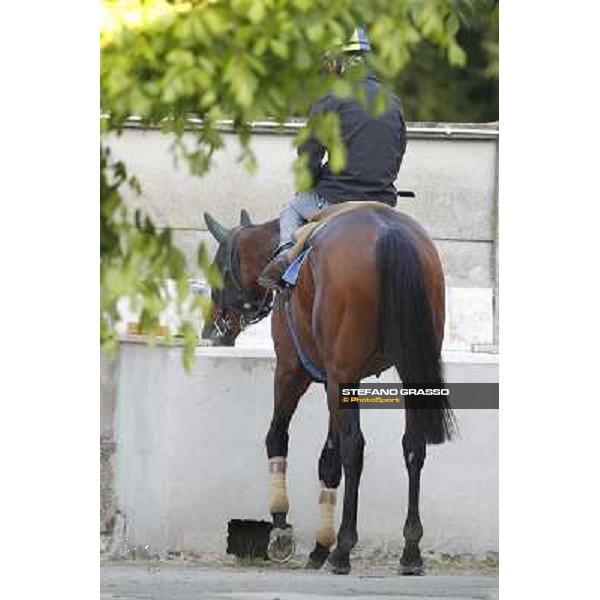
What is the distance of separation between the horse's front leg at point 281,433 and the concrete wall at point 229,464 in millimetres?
33

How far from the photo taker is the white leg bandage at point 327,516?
30.1ft

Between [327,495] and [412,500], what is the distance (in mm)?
345

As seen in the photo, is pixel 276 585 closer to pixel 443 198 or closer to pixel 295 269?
pixel 295 269

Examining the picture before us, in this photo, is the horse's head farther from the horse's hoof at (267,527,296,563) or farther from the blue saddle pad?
the horse's hoof at (267,527,296,563)

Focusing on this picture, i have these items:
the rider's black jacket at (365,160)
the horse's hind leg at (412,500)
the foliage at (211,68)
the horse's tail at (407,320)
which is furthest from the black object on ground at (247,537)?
the foliage at (211,68)

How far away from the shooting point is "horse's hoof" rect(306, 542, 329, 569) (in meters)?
9.16

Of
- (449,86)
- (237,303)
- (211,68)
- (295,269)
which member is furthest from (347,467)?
(449,86)

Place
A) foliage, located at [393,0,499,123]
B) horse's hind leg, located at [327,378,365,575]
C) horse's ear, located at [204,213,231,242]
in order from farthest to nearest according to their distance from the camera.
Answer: foliage, located at [393,0,499,123], horse's ear, located at [204,213,231,242], horse's hind leg, located at [327,378,365,575]

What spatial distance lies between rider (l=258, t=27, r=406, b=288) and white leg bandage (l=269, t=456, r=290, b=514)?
78cm

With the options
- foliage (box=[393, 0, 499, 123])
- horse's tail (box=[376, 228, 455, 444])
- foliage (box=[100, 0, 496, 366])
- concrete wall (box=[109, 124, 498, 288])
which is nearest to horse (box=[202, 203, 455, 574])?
horse's tail (box=[376, 228, 455, 444])

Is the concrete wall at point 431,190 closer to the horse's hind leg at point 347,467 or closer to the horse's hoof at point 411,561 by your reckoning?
the horse's hind leg at point 347,467

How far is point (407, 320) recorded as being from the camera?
8742 mm
